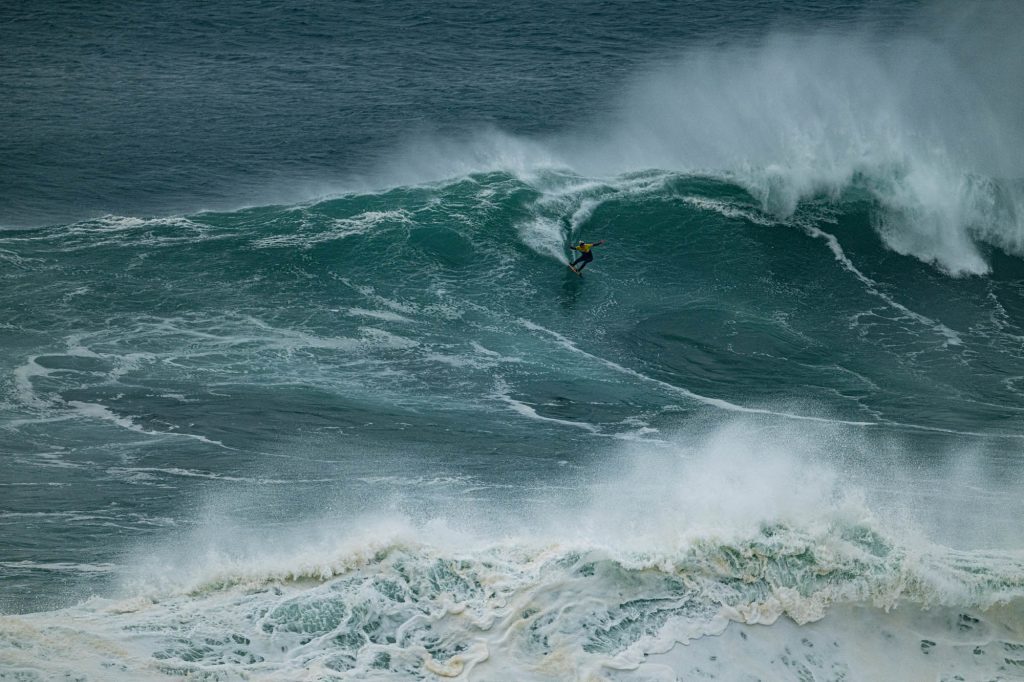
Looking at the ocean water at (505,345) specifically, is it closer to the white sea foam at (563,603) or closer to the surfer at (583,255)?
the white sea foam at (563,603)

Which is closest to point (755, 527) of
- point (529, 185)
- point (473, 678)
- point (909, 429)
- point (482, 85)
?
point (473, 678)

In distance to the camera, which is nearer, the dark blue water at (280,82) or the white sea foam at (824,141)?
the white sea foam at (824,141)


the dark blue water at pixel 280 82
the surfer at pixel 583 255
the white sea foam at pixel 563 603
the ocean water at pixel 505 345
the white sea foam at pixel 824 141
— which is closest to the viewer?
the white sea foam at pixel 563 603

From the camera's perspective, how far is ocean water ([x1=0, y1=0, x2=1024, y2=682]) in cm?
1614

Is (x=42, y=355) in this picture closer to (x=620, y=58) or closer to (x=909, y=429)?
(x=909, y=429)

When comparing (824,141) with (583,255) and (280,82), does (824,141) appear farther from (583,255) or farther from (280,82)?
(280,82)

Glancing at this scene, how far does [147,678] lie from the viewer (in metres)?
14.4

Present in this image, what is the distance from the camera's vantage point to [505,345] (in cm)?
2689

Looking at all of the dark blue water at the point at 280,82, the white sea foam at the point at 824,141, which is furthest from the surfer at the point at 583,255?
the dark blue water at the point at 280,82

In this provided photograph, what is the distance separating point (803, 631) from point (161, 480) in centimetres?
1206

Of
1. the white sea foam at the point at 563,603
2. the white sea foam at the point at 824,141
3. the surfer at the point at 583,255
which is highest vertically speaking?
the white sea foam at the point at 824,141

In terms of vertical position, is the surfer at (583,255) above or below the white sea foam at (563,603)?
above

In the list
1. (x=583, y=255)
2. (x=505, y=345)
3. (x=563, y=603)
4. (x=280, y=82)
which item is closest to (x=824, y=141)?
(x=583, y=255)

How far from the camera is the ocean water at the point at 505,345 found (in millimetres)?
16141
